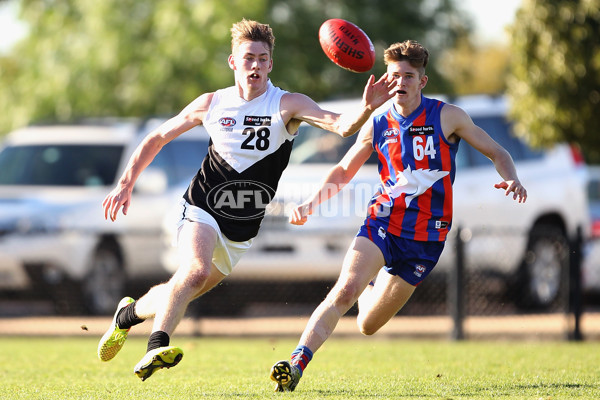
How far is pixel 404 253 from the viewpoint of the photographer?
645cm

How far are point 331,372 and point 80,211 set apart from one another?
6093 millimetres

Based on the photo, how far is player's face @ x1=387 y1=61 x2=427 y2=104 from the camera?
20.6ft

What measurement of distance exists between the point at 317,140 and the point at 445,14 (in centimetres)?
1096

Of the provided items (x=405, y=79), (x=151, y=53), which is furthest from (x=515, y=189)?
(x=151, y=53)

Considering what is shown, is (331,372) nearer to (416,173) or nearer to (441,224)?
(441,224)

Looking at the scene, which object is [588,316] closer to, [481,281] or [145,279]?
[481,281]

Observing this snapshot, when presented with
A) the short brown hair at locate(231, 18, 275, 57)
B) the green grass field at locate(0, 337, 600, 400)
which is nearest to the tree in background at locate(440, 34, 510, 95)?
the green grass field at locate(0, 337, 600, 400)

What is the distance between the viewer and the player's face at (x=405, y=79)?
247 inches

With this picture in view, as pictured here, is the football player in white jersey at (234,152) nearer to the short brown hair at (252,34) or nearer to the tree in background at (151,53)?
the short brown hair at (252,34)

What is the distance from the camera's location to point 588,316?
1276 centimetres

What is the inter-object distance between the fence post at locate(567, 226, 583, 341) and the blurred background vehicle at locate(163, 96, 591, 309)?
110 mm

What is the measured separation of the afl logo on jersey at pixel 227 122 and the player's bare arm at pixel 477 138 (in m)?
1.33

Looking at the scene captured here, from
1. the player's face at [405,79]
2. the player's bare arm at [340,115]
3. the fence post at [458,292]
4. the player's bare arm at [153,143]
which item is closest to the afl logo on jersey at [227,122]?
the player's bare arm at [153,143]

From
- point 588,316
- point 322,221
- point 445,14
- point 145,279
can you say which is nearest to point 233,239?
point 322,221
